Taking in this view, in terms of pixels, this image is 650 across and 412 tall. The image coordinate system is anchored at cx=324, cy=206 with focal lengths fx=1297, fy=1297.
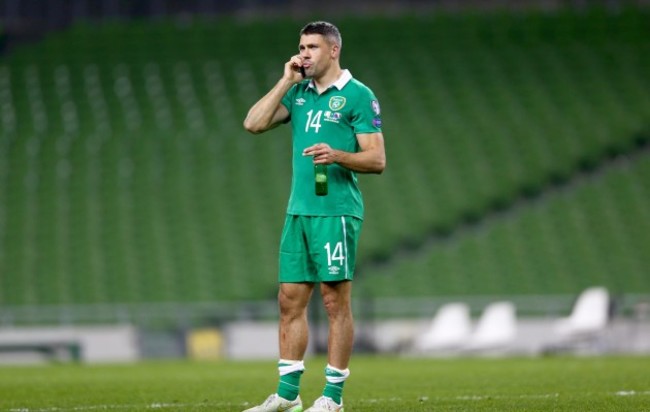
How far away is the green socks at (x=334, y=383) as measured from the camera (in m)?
6.55

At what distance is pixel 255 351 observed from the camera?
18984 millimetres

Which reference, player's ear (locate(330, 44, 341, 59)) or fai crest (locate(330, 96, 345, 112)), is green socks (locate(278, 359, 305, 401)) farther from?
player's ear (locate(330, 44, 341, 59))

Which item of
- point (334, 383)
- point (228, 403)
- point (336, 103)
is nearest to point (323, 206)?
point (336, 103)

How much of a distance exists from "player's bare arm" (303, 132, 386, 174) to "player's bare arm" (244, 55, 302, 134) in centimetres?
43

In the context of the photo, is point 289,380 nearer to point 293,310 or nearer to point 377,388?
point 293,310

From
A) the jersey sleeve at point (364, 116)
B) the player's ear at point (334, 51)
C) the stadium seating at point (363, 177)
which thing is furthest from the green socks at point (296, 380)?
the stadium seating at point (363, 177)

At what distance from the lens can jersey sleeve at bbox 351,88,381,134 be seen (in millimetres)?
6715

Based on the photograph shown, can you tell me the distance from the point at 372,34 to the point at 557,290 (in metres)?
8.50

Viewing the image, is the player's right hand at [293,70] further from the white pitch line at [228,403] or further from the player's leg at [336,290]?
the white pitch line at [228,403]

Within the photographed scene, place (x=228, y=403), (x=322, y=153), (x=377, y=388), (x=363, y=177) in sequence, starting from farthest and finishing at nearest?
(x=363, y=177)
(x=377, y=388)
(x=228, y=403)
(x=322, y=153)

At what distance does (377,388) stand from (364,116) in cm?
305

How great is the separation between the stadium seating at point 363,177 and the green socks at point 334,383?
1511cm

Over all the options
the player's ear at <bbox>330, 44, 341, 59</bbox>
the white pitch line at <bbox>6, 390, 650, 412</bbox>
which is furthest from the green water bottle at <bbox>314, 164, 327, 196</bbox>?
the white pitch line at <bbox>6, 390, 650, 412</bbox>

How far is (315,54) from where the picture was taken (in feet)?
22.1
